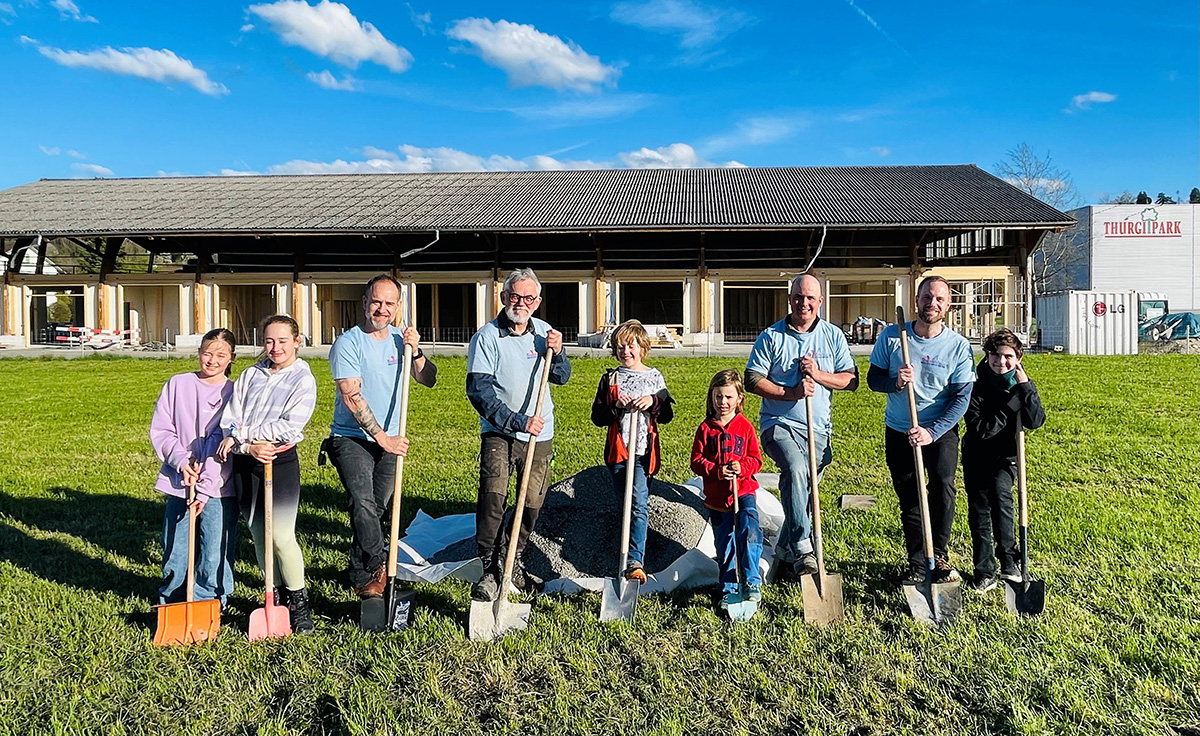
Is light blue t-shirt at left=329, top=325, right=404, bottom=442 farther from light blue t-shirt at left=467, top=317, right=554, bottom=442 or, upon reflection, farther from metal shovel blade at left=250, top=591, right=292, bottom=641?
metal shovel blade at left=250, top=591, right=292, bottom=641

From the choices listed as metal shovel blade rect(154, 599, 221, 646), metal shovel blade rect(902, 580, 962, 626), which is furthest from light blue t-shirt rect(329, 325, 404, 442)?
metal shovel blade rect(902, 580, 962, 626)

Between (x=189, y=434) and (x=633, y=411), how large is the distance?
A: 6.97 ft

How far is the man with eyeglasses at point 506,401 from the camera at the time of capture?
3.90m

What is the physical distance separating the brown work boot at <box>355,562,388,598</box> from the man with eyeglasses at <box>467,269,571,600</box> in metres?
0.46

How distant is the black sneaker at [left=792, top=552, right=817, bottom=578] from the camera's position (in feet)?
13.1

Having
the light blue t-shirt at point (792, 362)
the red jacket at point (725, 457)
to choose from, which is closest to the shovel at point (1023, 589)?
the light blue t-shirt at point (792, 362)

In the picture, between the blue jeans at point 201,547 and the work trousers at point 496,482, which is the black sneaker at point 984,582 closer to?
the work trousers at point 496,482

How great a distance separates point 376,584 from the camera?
3959 millimetres

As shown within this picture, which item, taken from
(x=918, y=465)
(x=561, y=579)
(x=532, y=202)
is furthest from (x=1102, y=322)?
(x=561, y=579)

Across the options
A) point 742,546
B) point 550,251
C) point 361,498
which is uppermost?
point 550,251

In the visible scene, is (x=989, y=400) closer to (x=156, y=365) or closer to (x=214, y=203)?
(x=156, y=365)

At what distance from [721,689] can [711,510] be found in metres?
1.11

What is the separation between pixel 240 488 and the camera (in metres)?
3.67

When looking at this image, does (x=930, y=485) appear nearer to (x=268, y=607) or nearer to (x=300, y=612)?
(x=300, y=612)
